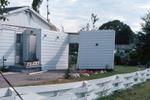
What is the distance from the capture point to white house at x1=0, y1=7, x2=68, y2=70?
26.7m

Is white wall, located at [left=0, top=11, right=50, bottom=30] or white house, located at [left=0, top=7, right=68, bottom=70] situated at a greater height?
white wall, located at [left=0, top=11, right=50, bottom=30]

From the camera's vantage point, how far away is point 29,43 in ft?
92.8

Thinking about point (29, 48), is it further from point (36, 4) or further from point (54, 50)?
point (36, 4)

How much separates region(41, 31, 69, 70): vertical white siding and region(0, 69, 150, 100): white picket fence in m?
14.3

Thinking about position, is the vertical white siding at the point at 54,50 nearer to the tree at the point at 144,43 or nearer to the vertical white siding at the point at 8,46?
the vertical white siding at the point at 8,46

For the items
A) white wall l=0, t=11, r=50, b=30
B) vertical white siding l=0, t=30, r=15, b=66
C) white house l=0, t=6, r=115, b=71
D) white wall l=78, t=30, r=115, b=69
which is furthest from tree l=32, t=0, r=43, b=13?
vertical white siding l=0, t=30, r=15, b=66

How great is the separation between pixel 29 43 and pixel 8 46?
1968 mm

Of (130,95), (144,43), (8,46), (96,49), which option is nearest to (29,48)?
(8,46)

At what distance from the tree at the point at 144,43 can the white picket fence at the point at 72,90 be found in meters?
17.0

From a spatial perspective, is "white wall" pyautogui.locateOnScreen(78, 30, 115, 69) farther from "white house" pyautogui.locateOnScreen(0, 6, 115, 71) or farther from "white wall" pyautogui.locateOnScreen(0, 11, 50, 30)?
"white wall" pyautogui.locateOnScreen(0, 11, 50, 30)

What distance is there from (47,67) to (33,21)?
436 centimetres

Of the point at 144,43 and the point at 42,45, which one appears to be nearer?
the point at 42,45

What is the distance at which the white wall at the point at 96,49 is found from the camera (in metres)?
31.4

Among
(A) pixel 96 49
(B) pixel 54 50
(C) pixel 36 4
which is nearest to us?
(B) pixel 54 50
